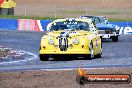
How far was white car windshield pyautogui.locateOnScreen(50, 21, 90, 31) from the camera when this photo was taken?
66.2 ft

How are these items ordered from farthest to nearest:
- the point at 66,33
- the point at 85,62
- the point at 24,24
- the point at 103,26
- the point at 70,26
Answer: the point at 24,24 < the point at 103,26 < the point at 70,26 < the point at 66,33 < the point at 85,62

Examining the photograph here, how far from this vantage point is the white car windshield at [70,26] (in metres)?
20.2

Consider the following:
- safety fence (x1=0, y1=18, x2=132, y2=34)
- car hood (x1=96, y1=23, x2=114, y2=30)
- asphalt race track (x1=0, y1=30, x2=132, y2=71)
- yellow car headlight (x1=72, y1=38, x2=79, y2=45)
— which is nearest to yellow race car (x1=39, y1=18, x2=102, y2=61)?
yellow car headlight (x1=72, y1=38, x2=79, y2=45)

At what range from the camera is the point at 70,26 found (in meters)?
20.3

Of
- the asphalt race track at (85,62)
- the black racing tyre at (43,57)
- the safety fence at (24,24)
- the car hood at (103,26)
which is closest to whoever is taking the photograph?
the asphalt race track at (85,62)

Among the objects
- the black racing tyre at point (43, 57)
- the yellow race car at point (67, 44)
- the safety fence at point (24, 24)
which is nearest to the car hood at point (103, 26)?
the yellow race car at point (67, 44)

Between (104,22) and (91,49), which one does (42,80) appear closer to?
(91,49)

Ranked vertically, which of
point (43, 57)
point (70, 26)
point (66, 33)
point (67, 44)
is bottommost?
point (43, 57)

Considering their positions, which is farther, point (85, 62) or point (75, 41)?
point (75, 41)

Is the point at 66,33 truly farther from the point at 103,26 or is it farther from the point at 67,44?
the point at 103,26

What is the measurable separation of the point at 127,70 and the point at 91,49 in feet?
17.0

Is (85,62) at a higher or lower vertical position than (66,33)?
lower

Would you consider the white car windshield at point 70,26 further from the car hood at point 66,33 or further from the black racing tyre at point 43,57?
A: the black racing tyre at point 43,57

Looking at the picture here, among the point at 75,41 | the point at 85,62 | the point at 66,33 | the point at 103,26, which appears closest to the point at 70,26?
the point at 66,33
